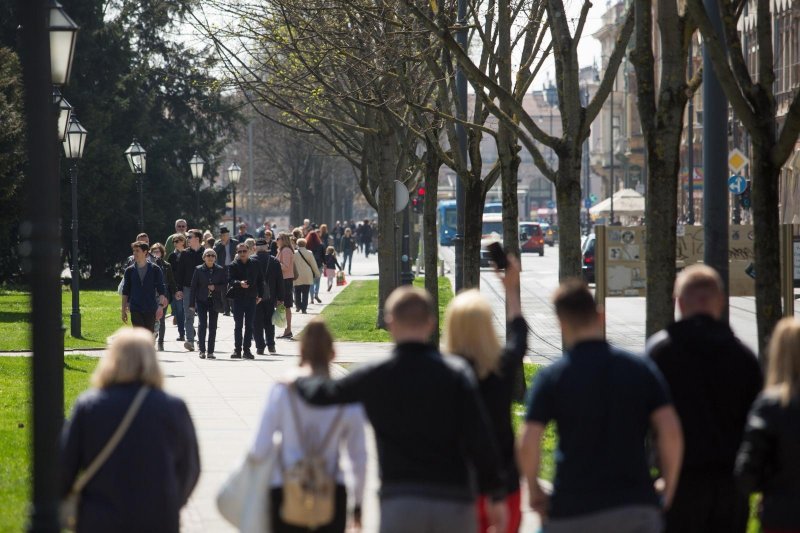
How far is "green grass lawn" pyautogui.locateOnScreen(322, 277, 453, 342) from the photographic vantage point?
82.5 ft

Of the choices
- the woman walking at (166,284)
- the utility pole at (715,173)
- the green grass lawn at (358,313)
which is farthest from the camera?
the green grass lawn at (358,313)

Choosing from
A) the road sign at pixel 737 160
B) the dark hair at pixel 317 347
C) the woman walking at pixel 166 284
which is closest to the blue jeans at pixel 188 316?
the woman walking at pixel 166 284

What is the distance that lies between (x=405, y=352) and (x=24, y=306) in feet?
100

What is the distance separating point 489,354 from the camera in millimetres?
5754

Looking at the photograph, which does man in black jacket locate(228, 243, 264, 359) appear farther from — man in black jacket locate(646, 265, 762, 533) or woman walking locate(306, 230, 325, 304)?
woman walking locate(306, 230, 325, 304)

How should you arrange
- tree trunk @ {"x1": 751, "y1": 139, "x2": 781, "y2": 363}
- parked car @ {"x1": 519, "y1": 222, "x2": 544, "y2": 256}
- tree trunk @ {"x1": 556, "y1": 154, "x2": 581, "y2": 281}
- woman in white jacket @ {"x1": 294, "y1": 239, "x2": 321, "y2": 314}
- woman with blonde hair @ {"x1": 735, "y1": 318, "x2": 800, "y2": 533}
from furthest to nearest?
parked car @ {"x1": 519, "y1": 222, "x2": 544, "y2": 256} < woman in white jacket @ {"x1": 294, "y1": 239, "x2": 321, "y2": 314} < tree trunk @ {"x1": 556, "y1": 154, "x2": 581, "y2": 281} < tree trunk @ {"x1": 751, "y1": 139, "x2": 781, "y2": 363} < woman with blonde hair @ {"x1": 735, "y1": 318, "x2": 800, "y2": 533}

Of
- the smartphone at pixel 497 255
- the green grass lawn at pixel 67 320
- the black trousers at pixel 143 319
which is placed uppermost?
the smartphone at pixel 497 255

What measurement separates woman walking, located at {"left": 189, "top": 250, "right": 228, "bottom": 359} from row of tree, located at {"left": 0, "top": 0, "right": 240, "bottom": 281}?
19.5 metres

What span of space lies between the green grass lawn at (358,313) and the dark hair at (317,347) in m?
18.0

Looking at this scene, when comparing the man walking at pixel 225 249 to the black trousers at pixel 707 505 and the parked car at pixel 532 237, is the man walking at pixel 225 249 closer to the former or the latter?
the black trousers at pixel 707 505

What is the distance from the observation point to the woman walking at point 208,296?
2056 cm

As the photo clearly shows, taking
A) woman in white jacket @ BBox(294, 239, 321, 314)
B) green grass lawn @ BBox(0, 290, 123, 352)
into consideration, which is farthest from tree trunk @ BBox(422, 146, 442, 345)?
woman in white jacket @ BBox(294, 239, 321, 314)

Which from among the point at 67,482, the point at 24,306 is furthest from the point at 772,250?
the point at 24,306

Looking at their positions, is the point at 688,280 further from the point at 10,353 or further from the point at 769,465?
the point at 10,353
